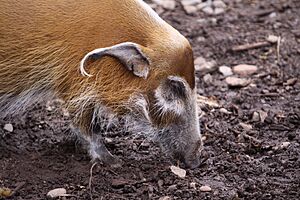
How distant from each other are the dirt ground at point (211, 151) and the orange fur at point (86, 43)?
21.5 inches

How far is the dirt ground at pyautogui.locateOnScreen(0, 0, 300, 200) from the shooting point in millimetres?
5195

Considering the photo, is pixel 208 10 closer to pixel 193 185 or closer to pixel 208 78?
pixel 208 78

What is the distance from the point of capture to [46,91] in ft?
17.2

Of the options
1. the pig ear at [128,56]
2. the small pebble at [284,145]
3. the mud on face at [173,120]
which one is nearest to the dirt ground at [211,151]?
the small pebble at [284,145]

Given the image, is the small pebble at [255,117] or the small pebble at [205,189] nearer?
the small pebble at [205,189]

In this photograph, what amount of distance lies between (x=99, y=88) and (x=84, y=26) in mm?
396

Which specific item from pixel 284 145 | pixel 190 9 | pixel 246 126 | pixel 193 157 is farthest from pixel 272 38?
pixel 193 157

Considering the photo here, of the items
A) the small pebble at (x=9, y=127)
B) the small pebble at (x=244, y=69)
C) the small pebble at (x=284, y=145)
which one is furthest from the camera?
the small pebble at (x=244, y=69)

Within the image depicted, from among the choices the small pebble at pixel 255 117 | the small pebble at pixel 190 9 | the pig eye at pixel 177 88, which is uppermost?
the pig eye at pixel 177 88

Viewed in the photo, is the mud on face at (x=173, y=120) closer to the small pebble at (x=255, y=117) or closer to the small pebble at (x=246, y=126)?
the small pebble at (x=246, y=126)

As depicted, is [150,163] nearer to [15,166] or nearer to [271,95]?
[15,166]

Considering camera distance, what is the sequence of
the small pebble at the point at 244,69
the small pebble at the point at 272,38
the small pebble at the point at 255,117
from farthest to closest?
the small pebble at the point at 272,38 < the small pebble at the point at 244,69 < the small pebble at the point at 255,117

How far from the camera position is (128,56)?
4.92 meters

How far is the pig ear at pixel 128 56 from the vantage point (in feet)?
15.8
